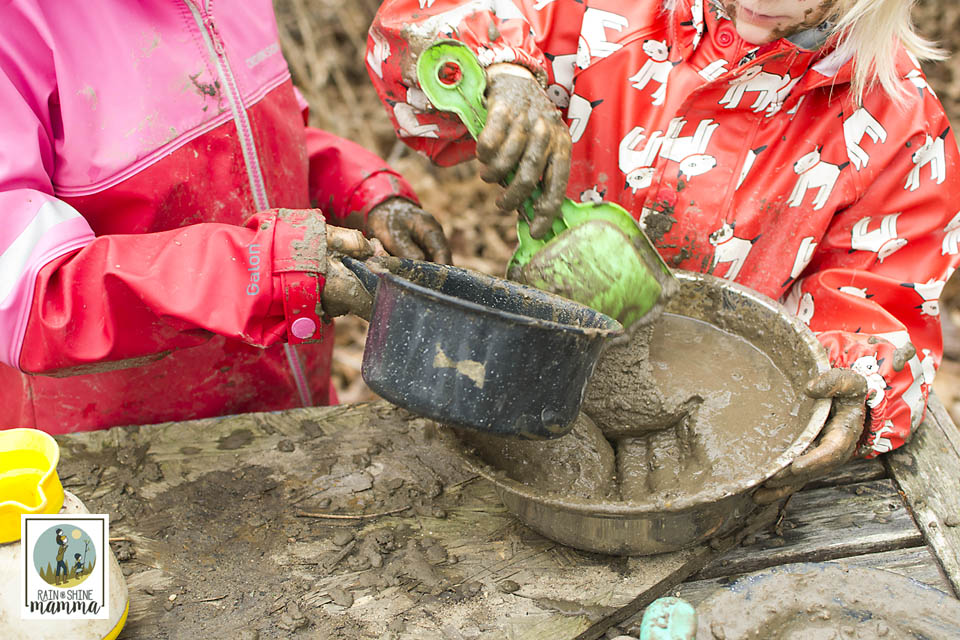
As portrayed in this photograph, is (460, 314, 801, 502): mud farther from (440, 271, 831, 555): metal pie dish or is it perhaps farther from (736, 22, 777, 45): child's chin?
(736, 22, 777, 45): child's chin

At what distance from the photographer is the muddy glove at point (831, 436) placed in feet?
4.39

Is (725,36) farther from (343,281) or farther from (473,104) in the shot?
(343,281)

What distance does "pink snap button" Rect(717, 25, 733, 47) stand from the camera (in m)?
1.65

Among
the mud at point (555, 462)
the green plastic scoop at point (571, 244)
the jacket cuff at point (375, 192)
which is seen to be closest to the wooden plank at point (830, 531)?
the mud at point (555, 462)

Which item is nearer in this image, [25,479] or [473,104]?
[25,479]

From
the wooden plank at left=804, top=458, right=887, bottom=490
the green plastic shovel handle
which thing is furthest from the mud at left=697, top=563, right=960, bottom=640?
the green plastic shovel handle

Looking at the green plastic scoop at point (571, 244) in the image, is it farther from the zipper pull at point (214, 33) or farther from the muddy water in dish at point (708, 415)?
the zipper pull at point (214, 33)

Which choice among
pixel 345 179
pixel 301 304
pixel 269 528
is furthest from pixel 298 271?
pixel 345 179

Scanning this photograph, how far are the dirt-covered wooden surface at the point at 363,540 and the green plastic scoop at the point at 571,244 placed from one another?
0.45 meters

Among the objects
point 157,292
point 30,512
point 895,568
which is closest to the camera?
point 30,512

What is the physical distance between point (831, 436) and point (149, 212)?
1357mm

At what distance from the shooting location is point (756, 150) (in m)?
1.75

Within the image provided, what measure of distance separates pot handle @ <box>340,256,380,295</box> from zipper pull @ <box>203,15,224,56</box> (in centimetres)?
65

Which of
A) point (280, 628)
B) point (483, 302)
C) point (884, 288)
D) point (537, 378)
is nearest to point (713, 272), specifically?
point (884, 288)
